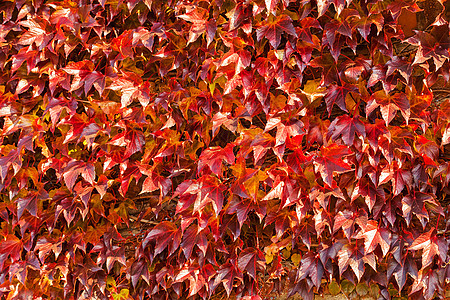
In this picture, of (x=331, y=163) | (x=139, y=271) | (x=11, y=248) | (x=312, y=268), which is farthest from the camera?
(x=11, y=248)

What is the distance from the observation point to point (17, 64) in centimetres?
192

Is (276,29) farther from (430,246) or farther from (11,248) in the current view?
(11,248)

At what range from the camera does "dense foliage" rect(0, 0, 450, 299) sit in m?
1.61

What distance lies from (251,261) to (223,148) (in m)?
0.53

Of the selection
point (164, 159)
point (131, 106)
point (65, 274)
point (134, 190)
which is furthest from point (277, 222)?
point (65, 274)

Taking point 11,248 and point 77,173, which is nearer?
point 77,173

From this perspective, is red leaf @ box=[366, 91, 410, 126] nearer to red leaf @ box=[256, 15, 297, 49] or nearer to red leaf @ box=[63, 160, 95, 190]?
red leaf @ box=[256, 15, 297, 49]

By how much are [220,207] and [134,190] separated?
580 mm

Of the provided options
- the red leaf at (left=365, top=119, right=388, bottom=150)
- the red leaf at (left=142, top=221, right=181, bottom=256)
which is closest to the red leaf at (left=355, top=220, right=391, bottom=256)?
the red leaf at (left=365, top=119, right=388, bottom=150)

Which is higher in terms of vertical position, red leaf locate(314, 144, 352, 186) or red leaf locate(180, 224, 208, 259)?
red leaf locate(314, 144, 352, 186)

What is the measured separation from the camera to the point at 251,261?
1744mm

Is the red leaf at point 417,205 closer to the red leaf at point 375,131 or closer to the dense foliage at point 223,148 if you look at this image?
the dense foliage at point 223,148

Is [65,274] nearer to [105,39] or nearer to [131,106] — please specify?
[131,106]

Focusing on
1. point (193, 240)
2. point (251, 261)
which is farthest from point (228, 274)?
point (193, 240)
